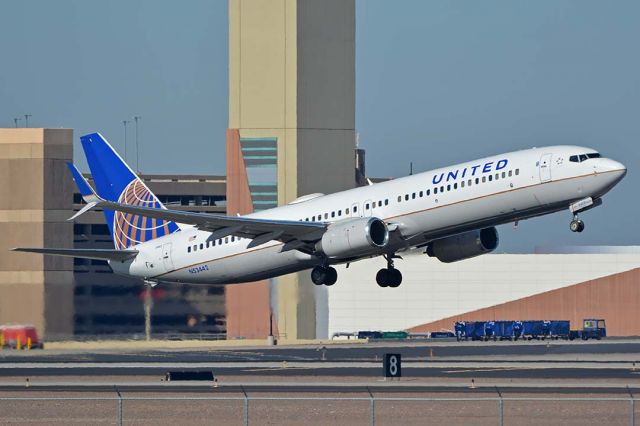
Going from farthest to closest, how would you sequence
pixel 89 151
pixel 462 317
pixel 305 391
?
pixel 462 317 < pixel 89 151 < pixel 305 391

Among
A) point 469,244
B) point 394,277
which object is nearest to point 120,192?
point 394,277

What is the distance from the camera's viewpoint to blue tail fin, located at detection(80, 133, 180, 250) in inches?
2960

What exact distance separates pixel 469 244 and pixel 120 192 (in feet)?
65.7

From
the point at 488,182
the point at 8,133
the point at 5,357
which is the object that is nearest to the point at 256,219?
the point at 488,182

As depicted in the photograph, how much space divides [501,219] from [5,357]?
26945 millimetres

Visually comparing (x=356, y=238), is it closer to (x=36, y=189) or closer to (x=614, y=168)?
(x=614, y=168)

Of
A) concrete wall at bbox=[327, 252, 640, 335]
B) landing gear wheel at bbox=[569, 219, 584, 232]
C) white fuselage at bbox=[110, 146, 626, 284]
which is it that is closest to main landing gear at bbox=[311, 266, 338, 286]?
white fuselage at bbox=[110, 146, 626, 284]

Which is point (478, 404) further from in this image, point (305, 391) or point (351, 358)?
point (351, 358)

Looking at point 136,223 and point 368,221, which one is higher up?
point 136,223

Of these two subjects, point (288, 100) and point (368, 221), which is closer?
point (368, 221)

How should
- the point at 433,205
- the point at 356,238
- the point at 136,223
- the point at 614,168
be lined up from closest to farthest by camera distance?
the point at 614,168, the point at 433,205, the point at 356,238, the point at 136,223

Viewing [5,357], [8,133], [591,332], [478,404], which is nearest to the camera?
[478,404]

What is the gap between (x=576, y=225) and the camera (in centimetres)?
5978

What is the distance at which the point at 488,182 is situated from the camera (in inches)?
2365
